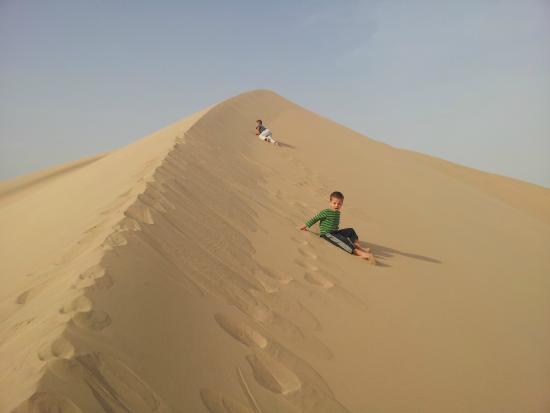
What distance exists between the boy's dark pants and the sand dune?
0.36 ft

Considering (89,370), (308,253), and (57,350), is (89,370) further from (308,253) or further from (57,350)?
(308,253)

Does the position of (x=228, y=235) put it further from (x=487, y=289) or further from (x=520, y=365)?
(x=487, y=289)

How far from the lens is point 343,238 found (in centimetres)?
458

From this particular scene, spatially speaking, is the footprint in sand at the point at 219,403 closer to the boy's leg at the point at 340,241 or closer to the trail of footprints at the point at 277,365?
the trail of footprints at the point at 277,365

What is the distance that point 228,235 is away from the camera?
149 inches

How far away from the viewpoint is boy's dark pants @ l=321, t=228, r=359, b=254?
14.8 feet

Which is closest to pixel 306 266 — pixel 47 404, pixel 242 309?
pixel 242 309

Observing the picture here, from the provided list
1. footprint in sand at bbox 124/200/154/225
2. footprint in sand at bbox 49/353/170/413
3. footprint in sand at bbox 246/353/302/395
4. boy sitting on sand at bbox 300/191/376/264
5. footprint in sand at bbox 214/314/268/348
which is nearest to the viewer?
footprint in sand at bbox 49/353/170/413

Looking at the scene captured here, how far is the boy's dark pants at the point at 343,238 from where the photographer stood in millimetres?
4504

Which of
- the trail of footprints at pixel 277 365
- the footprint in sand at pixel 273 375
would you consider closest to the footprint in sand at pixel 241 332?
the trail of footprints at pixel 277 365

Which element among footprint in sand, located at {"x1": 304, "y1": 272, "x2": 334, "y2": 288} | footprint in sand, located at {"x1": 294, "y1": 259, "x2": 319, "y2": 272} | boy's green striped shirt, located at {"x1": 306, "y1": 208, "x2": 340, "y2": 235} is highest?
boy's green striped shirt, located at {"x1": 306, "y1": 208, "x2": 340, "y2": 235}

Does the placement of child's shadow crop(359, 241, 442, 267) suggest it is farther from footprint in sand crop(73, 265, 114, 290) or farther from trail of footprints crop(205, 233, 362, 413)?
footprint in sand crop(73, 265, 114, 290)

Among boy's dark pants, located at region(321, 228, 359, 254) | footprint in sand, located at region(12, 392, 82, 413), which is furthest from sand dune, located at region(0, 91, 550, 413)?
boy's dark pants, located at region(321, 228, 359, 254)

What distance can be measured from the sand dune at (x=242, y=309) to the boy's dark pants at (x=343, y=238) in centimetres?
11
